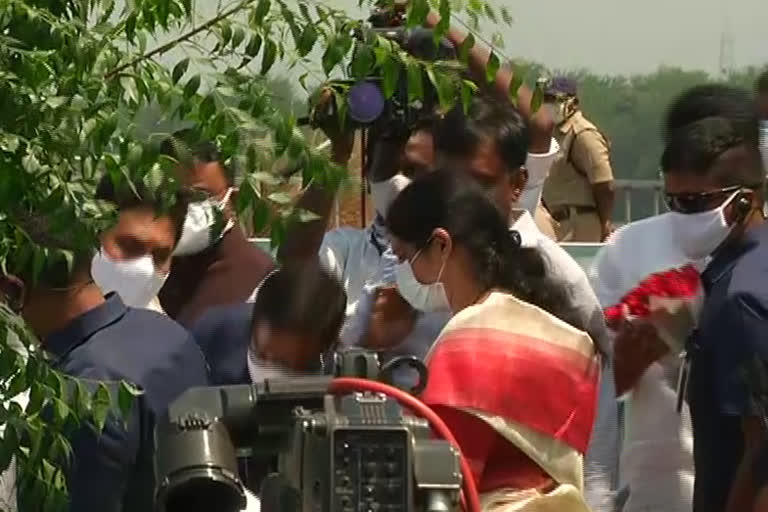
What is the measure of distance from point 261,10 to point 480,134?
1.82 metres

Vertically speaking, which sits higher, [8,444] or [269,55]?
[269,55]

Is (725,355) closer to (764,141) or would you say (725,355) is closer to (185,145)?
(764,141)

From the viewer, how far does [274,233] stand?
117 inches

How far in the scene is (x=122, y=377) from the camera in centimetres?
363

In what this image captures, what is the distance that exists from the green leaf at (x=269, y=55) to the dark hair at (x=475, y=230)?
892mm

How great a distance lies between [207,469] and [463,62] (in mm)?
1313

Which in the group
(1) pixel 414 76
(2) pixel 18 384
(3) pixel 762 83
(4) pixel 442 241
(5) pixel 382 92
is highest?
(1) pixel 414 76

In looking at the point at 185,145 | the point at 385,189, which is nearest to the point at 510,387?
the point at 185,145

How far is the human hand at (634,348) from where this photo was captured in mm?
4465

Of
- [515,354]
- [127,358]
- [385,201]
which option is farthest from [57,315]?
[385,201]

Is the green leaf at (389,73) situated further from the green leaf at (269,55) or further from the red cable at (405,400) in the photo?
the red cable at (405,400)

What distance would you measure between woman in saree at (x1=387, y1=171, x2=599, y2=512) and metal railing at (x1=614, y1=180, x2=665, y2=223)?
359 cm

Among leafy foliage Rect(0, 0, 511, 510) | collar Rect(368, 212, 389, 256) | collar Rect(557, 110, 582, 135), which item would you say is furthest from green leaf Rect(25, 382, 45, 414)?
collar Rect(557, 110, 582, 135)

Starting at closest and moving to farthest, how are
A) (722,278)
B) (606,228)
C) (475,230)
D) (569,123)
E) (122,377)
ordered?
(122,377), (475,230), (722,278), (606,228), (569,123)
